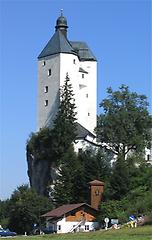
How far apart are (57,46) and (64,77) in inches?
232

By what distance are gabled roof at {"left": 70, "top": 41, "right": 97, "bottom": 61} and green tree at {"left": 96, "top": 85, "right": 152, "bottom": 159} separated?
17190 millimetres

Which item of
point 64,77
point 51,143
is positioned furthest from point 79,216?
point 64,77

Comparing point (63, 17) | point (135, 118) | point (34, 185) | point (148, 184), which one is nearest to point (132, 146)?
point (135, 118)

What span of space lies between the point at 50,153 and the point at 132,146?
1199 centimetres

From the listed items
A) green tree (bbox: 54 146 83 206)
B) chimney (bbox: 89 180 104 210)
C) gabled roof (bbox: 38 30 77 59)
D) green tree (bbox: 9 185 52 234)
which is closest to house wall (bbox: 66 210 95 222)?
chimney (bbox: 89 180 104 210)

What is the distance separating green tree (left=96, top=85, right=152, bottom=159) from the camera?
8606cm

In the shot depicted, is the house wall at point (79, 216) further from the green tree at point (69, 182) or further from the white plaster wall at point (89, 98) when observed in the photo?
the white plaster wall at point (89, 98)

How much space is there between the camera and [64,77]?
9594 centimetres

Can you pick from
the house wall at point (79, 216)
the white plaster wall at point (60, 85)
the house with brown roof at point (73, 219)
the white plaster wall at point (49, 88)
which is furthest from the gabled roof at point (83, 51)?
the house wall at point (79, 216)

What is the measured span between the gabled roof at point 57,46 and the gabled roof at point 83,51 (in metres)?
3.35

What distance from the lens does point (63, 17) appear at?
102938 mm

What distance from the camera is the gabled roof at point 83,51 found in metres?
104

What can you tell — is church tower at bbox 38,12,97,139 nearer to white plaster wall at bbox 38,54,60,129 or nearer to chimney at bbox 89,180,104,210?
white plaster wall at bbox 38,54,60,129

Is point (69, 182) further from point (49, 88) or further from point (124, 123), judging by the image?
point (49, 88)
